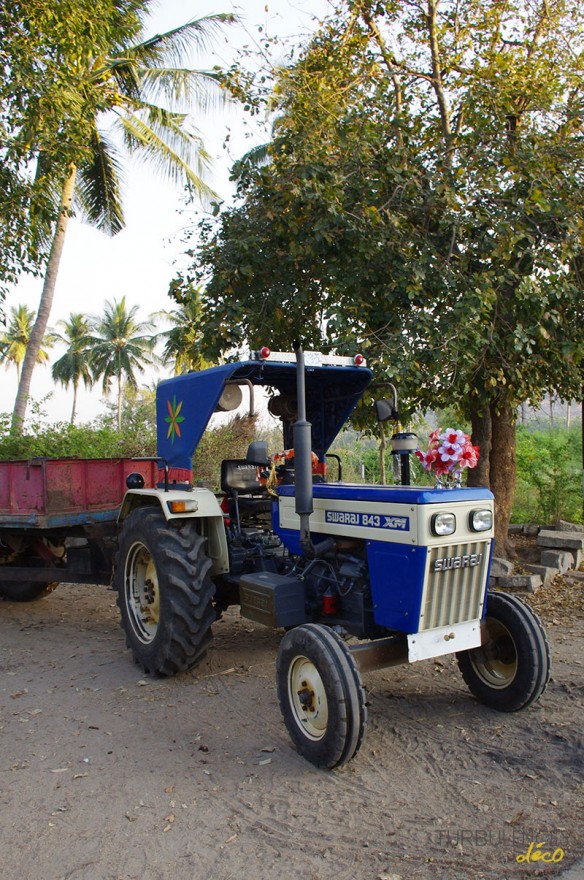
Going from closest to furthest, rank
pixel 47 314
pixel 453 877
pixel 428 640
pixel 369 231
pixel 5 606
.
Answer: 1. pixel 453 877
2. pixel 428 640
3. pixel 369 231
4. pixel 5 606
5. pixel 47 314

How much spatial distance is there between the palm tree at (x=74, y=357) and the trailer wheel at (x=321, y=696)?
43400 millimetres

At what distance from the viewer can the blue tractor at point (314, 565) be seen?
402 cm

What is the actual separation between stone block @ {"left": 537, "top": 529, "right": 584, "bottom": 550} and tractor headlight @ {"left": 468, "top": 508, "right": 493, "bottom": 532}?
488cm

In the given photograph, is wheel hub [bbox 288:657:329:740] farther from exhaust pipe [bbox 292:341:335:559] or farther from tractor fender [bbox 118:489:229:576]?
tractor fender [bbox 118:489:229:576]

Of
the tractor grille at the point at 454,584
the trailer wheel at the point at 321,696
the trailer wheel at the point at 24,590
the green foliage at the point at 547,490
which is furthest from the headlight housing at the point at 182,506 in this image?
the green foliage at the point at 547,490

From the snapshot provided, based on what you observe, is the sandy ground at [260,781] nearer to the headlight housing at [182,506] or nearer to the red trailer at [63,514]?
the red trailer at [63,514]

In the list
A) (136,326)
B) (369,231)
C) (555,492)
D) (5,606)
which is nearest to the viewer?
(369,231)

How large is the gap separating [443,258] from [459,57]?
2680 millimetres

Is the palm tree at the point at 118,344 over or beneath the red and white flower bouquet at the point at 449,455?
over

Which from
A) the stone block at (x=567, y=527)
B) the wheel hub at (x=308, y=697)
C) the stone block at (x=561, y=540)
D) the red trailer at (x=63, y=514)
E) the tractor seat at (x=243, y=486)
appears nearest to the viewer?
the wheel hub at (x=308, y=697)

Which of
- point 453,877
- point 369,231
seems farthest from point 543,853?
point 369,231

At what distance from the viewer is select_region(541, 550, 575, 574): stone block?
824cm

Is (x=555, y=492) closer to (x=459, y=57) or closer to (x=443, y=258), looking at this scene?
(x=443, y=258)

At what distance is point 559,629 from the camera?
6629mm
